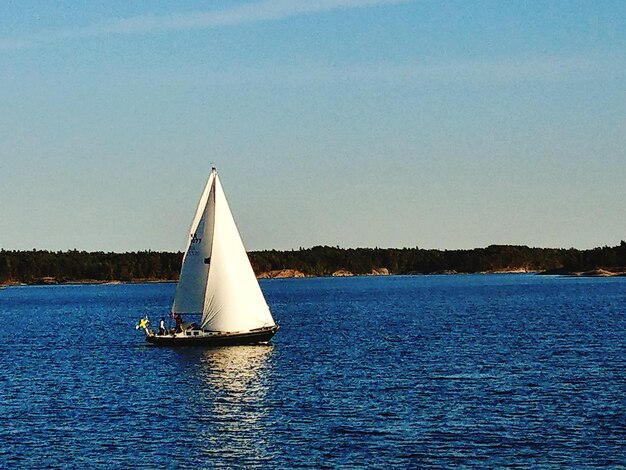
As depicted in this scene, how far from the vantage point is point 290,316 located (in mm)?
152125

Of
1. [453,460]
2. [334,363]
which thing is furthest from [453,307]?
[453,460]

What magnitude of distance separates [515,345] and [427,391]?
101ft

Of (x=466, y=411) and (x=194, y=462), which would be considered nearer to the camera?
(x=194, y=462)

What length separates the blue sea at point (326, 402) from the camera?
44.8m

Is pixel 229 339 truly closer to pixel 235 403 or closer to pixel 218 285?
pixel 218 285

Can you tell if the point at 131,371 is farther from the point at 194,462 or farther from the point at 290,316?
the point at 290,316

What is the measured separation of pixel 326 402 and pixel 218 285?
2924 cm

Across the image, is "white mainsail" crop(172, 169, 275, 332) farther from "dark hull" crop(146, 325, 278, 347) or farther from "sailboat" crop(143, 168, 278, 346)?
"dark hull" crop(146, 325, 278, 347)

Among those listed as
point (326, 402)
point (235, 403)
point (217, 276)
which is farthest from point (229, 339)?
point (326, 402)

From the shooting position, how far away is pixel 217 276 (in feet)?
282

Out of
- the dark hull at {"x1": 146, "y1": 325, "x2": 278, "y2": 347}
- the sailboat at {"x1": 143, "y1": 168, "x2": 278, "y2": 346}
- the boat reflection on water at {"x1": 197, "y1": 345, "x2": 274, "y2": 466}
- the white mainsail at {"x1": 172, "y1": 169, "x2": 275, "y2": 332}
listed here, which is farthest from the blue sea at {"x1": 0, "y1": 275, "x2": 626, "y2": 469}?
the white mainsail at {"x1": 172, "y1": 169, "x2": 275, "y2": 332}

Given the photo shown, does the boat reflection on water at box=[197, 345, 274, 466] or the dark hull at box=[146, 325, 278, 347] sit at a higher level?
the dark hull at box=[146, 325, 278, 347]

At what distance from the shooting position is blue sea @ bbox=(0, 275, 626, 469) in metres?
44.8

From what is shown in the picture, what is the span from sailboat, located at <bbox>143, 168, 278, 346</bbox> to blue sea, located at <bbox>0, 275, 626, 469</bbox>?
1718 mm
